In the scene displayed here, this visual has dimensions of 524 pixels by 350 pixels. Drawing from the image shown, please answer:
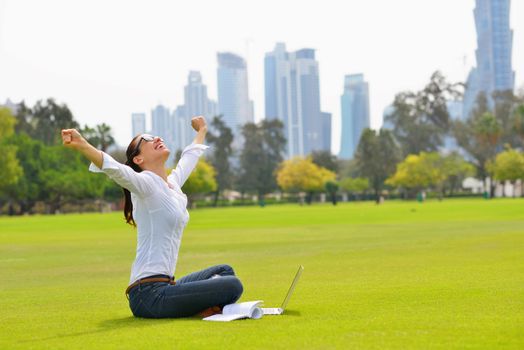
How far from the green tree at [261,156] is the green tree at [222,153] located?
10.4 feet

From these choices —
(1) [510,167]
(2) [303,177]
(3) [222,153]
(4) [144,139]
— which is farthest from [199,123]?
(3) [222,153]

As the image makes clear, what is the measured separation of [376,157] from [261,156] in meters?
26.1

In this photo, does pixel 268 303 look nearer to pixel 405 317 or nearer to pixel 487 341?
pixel 405 317

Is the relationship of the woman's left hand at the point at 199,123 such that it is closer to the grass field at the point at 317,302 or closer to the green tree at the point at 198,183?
the grass field at the point at 317,302

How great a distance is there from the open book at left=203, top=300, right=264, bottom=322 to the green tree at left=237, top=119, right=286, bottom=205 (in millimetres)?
157882

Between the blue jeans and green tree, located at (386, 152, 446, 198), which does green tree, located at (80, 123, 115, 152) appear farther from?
the blue jeans

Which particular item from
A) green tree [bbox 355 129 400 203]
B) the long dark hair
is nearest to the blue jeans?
the long dark hair

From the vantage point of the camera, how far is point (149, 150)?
9445mm

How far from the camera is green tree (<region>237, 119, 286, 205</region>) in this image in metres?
172

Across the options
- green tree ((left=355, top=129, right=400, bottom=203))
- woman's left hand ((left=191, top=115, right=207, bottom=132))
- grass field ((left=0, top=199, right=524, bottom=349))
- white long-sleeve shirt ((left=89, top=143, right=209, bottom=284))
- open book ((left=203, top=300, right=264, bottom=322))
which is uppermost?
green tree ((left=355, top=129, right=400, bottom=203))

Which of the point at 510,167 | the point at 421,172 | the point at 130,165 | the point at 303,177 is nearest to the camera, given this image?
the point at 130,165

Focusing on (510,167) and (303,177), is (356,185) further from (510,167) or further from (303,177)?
(510,167)

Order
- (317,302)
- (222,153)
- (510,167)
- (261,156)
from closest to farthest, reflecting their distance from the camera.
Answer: (317,302) < (510,167) < (222,153) < (261,156)

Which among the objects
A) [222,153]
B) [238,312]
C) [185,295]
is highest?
[222,153]
